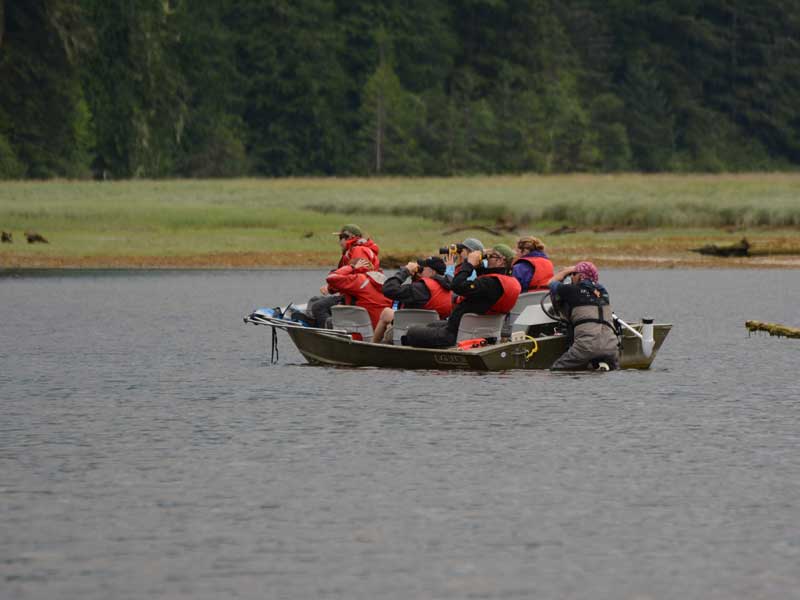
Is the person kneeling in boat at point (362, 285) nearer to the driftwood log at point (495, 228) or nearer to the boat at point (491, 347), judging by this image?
the boat at point (491, 347)

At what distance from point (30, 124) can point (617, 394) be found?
216ft

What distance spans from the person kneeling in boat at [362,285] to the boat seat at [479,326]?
150cm

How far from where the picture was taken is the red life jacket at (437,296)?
22141 millimetres

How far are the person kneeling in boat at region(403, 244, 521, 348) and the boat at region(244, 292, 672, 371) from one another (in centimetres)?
24

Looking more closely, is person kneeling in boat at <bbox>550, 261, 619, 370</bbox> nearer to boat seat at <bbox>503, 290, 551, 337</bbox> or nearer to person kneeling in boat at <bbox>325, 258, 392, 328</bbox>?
boat seat at <bbox>503, 290, 551, 337</bbox>

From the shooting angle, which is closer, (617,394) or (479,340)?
(617,394)

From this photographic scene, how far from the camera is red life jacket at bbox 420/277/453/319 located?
2214 centimetres

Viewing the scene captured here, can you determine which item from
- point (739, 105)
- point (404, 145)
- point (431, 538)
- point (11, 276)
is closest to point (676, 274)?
point (11, 276)

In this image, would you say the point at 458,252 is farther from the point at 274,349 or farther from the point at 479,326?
the point at 274,349

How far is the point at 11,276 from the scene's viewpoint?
4650 centimetres

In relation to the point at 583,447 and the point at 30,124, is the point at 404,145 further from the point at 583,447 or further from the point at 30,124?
the point at 583,447

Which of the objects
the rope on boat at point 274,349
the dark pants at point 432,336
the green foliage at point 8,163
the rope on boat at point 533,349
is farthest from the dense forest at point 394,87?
the rope on boat at point 533,349

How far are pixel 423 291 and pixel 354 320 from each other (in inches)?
42.5

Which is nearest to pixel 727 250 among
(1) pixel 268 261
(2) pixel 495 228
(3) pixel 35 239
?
(2) pixel 495 228
